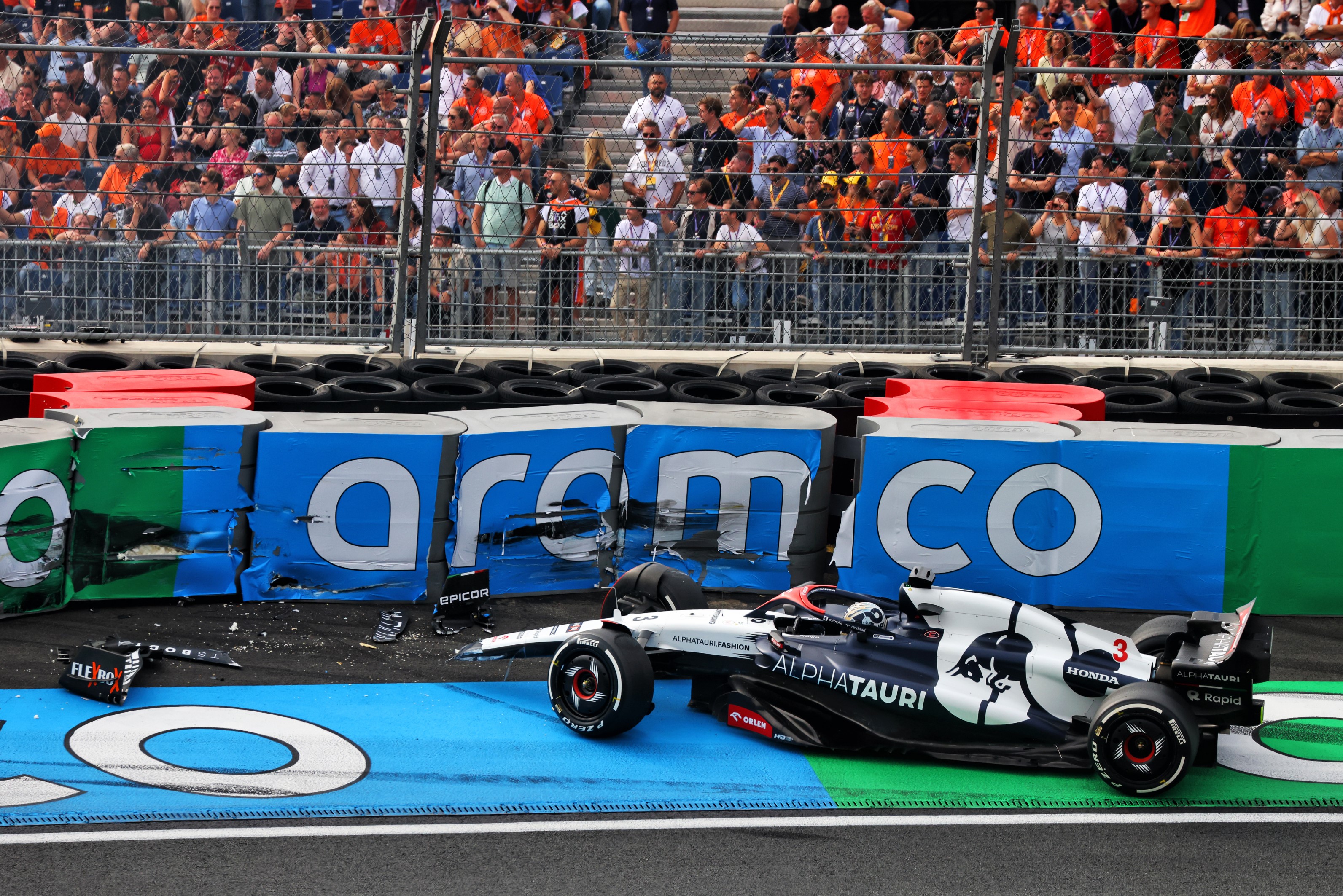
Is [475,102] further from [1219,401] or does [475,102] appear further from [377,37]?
[1219,401]

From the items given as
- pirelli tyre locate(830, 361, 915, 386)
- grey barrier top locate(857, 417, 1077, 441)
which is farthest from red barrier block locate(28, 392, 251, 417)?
pirelli tyre locate(830, 361, 915, 386)

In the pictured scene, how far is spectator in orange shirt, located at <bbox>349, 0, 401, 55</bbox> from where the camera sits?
505 inches

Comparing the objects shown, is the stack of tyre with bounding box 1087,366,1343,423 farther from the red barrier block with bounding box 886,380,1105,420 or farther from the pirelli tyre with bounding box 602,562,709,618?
the pirelli tyre with bounding box 602,562,709,618

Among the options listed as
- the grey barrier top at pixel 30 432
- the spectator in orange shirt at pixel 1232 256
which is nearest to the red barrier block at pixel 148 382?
the grey barrier top at pixel 30 432

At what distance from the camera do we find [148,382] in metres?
10.0

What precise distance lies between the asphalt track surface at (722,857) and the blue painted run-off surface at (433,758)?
143mm

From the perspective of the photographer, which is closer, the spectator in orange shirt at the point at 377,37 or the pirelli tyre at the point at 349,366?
the pirelli tyre at the point at 349,366

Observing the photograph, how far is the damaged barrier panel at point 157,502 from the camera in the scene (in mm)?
8398

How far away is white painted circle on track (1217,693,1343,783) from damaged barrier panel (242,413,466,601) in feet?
14.6

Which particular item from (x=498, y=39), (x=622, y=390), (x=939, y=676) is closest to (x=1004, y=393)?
(x=622, y=390)

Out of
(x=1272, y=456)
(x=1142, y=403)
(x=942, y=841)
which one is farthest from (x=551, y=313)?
(x=942, y=841)

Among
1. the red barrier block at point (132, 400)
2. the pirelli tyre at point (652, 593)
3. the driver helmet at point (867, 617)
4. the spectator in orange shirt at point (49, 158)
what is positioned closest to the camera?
the driver helmet at point (867, 617)

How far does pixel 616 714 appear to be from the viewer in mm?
6738

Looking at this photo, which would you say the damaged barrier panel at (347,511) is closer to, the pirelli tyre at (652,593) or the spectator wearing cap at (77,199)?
the pirelli tyre at (652,593)
